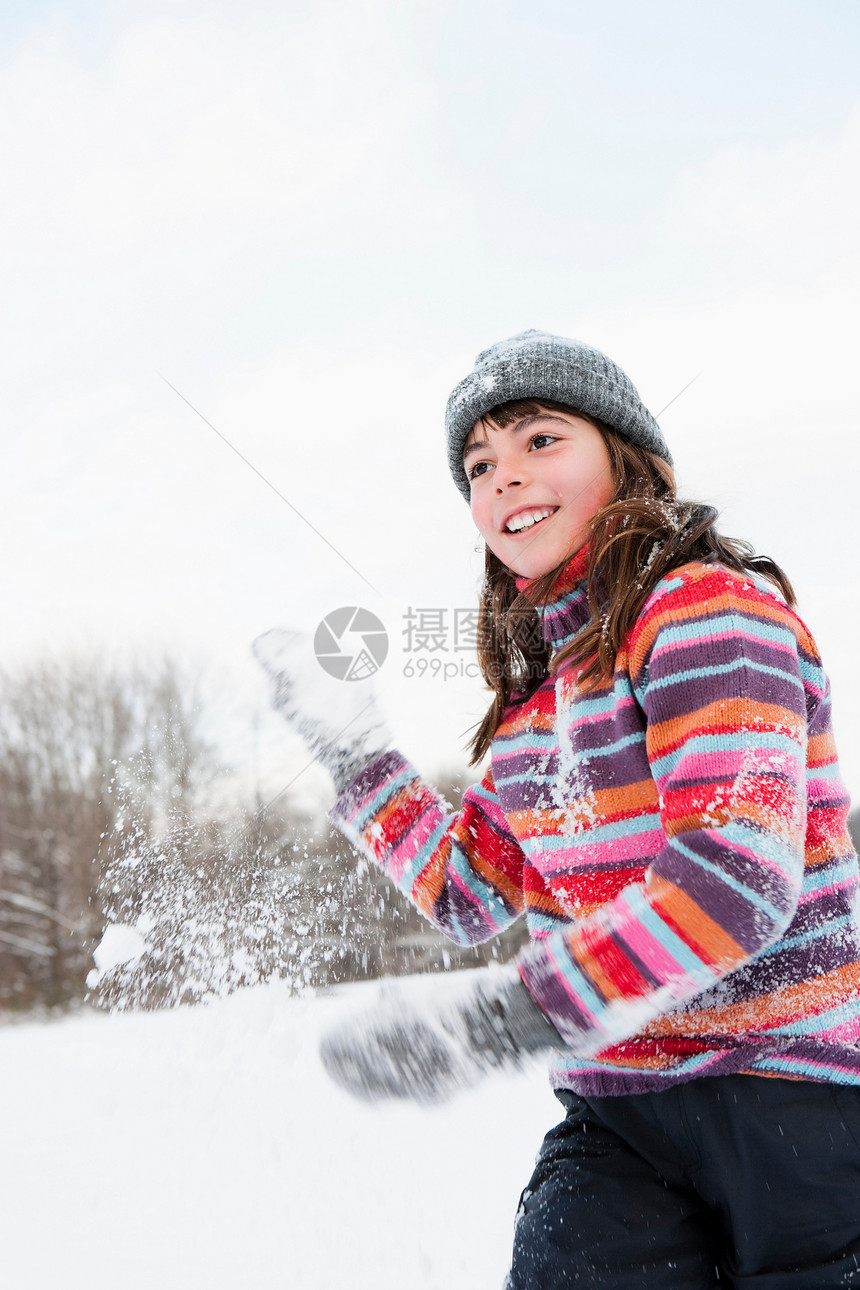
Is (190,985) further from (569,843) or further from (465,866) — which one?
(569,843)

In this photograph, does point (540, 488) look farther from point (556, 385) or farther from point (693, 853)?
point (693, 853)

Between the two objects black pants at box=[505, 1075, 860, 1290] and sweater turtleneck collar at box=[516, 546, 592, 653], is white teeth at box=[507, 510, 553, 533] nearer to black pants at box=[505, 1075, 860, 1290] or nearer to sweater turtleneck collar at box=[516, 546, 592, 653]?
sweater turtleneck collar at box=[516, 546, 592, 653]

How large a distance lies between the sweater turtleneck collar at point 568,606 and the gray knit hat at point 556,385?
275mm

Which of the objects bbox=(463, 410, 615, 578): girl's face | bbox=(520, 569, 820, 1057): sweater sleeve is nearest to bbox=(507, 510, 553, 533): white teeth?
bbox=(463, 410, 615, 578): girl's face

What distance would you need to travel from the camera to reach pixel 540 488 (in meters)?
1.09

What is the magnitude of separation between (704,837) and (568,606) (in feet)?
1.43

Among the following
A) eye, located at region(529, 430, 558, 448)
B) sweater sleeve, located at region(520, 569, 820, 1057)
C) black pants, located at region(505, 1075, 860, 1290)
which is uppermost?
eye, located at region(529, 430, 558, 448)

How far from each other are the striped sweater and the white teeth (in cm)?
10

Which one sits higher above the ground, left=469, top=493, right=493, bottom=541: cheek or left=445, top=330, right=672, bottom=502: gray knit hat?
left=445, top=330, right=672, bottom=502: gray knit hat

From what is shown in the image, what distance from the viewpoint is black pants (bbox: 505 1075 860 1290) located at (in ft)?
2.48

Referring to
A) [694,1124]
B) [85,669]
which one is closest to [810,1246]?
[694,1124]

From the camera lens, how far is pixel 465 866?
46.9 inches

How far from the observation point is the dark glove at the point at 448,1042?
748mm
